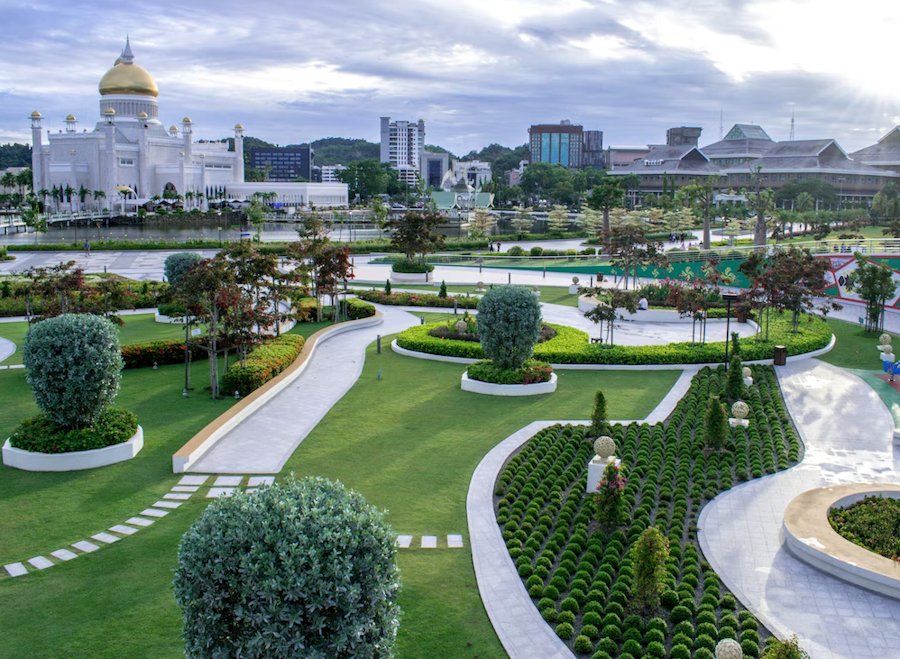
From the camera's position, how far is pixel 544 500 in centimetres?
1599

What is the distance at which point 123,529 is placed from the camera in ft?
47.5

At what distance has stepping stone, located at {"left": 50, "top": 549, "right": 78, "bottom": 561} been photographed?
13.4 meters

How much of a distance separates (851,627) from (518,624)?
4637 mm

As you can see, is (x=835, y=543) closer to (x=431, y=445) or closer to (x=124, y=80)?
(x=431, y=445)

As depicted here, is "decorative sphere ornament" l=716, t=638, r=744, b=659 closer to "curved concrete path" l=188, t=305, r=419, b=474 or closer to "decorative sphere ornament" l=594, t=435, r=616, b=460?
"decorative sphere ornament" l=594, t=435, r=616, b=460

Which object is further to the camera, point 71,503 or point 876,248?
point 876,248

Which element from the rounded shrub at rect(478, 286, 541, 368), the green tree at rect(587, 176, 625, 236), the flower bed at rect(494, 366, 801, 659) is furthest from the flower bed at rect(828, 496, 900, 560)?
the green tree at rect(587, 176, 625, 236)

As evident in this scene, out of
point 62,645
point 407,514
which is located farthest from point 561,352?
point 62,645

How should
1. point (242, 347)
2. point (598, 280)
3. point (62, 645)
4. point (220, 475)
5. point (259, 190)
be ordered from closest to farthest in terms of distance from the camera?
point (62, 645), point (220, 475), point (242, 347), point (598, 280), point (259, 190)

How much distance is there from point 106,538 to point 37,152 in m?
107

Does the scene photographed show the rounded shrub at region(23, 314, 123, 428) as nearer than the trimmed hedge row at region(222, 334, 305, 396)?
Yes

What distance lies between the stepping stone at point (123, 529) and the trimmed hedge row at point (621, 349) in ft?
48.1

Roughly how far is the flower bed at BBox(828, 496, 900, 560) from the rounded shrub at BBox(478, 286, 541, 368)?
1006cm

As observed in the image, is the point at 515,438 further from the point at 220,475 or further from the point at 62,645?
the point at 62,645
